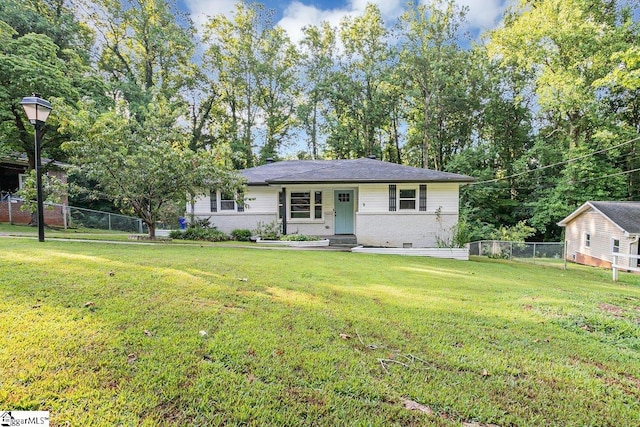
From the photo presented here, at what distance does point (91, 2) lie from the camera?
64.8 feet

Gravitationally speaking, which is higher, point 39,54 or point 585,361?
point 39,54

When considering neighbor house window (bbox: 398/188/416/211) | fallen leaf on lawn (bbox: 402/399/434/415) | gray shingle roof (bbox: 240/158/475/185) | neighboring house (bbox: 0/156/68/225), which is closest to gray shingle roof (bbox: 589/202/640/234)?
gray shingle roof (bbox: 240/158/475/185)

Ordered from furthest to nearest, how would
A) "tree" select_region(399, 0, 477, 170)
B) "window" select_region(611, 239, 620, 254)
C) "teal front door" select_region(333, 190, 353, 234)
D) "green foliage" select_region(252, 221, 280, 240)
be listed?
"tree" select_region(399, 0, 477, 170), "window" select_region(611, 239, 620, 254), "teal front door" select_region(333, 190, 353, 234), "green foliage" select_region(252, 221, 280, 240)

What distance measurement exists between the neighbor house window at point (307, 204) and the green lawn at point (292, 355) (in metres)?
9.83

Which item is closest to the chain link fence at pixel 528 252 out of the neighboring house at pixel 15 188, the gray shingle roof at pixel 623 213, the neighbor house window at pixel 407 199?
the neighbor house window at pixel 407 199

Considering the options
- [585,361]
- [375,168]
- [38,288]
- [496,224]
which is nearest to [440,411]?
[585,361]

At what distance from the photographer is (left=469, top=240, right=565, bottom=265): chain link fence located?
13547 millimetres

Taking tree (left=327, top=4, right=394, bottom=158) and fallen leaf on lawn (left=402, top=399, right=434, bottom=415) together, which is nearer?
fallen leaf on lawn (left=402, top=399, right=434, bottom=415)

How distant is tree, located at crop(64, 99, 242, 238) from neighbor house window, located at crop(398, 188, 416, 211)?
23.0ft

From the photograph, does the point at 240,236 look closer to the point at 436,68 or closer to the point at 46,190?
the point at 46,190

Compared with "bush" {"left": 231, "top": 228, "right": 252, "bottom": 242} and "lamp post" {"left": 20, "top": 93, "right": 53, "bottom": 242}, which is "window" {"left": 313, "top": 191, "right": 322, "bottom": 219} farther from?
"lamp post" {"left": 20, "top": 93, "right": 53, "bottom": 242}

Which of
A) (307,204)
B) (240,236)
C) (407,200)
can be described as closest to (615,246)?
(407,200)

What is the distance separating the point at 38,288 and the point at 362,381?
3912 mm

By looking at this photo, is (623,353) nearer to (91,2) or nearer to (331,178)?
(331,178)
